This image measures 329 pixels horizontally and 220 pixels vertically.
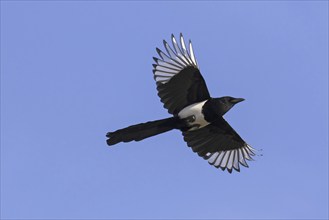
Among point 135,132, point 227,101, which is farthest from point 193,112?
point 135,132

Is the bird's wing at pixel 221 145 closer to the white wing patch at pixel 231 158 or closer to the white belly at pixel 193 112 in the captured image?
the white wing patch at pixel 231 158

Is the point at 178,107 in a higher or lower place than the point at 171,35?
lower

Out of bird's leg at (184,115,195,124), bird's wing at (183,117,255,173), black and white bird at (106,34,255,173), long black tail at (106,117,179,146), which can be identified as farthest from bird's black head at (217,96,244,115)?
long black tail at (106,117,179,146)

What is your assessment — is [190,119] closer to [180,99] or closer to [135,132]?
[180,99]

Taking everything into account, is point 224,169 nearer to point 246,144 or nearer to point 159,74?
point 246,144

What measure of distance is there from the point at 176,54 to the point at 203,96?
2.72ft

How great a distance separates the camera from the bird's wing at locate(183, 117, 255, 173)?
17.8 meters

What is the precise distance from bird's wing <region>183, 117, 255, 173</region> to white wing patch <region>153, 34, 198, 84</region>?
1.31m

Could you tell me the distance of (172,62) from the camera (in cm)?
1692

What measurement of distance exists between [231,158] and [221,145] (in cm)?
29

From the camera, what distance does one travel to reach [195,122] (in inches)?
673

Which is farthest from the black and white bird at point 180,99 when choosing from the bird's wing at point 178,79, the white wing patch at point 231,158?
the white wing patch at point 231,158

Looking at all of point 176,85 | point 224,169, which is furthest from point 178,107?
point 224,169

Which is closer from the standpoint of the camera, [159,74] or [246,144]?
[159,74]
